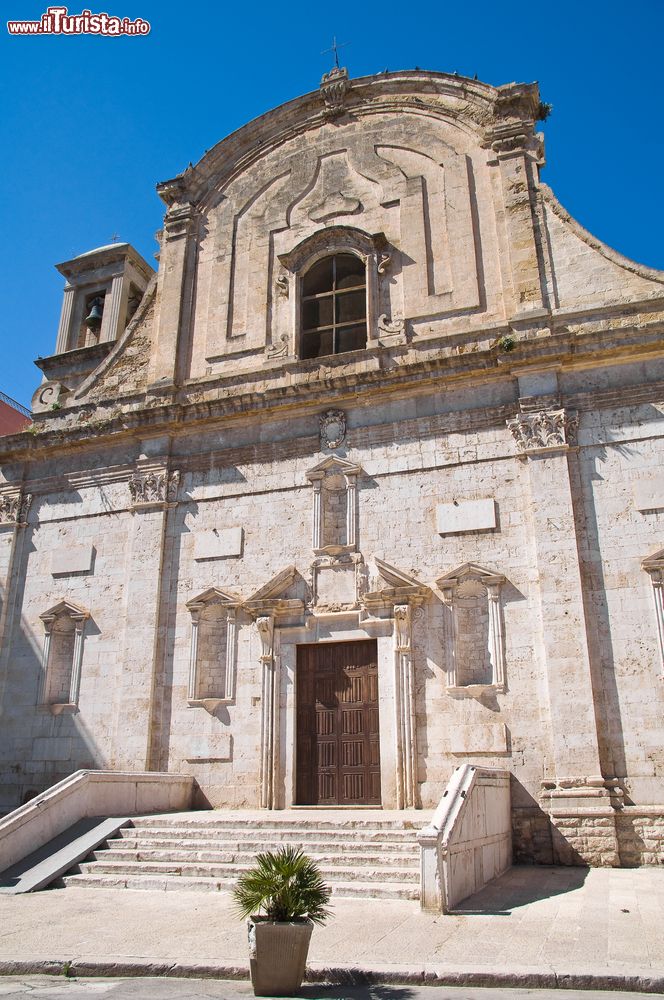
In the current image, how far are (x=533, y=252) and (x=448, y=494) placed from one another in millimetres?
4772

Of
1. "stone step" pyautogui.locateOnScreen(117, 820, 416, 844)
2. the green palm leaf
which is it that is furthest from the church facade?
the green palm leaf

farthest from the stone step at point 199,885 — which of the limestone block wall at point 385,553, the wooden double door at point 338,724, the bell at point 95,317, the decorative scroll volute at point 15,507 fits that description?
the bell at point 95,317

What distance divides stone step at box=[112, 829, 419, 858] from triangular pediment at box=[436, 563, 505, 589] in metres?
4.47

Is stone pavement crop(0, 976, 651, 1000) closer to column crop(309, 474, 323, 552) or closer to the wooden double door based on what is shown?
the wooden double door

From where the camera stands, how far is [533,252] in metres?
15.0

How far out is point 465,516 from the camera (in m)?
13.7

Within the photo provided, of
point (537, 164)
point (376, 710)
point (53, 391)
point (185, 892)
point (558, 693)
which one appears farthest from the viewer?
point (53, 391)

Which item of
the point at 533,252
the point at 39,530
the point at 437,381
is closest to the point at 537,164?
the point at 533,252

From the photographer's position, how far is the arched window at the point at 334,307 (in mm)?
16359

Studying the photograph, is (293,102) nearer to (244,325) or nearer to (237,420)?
(244,325)

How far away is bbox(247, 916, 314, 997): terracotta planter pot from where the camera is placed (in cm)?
555

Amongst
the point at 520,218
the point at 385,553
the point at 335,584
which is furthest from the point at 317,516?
the point at 520,218

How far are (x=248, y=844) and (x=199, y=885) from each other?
40.2 inches

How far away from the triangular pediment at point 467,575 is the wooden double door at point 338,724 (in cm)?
160
